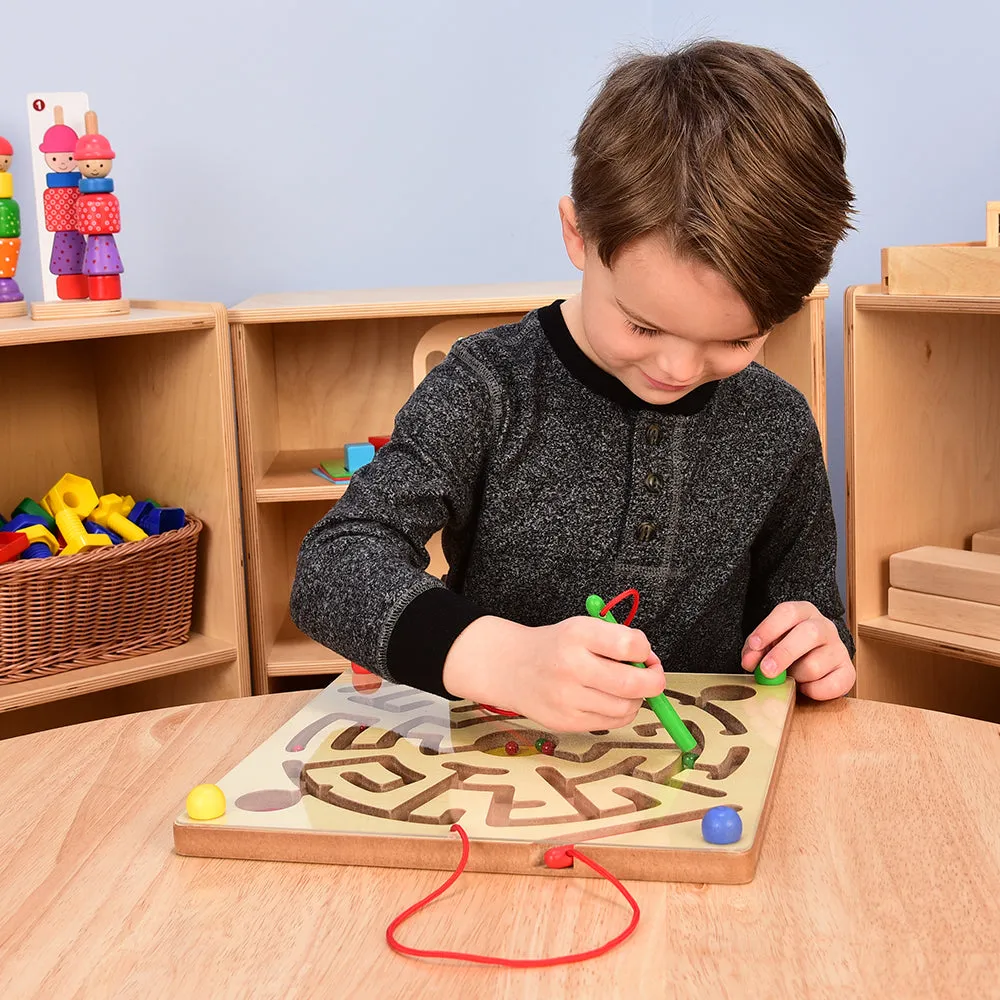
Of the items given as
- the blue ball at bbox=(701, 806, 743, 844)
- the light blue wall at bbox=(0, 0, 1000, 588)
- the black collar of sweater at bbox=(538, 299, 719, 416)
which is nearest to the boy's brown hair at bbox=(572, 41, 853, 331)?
the black collar of sweater at bbox=(538, 299, 719, 416)

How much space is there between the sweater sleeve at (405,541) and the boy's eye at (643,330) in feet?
0.70

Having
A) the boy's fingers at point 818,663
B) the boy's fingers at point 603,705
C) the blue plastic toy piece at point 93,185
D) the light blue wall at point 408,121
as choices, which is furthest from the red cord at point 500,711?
the light blue wall at point 408,121

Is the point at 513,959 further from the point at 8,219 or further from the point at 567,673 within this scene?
the point at 8,219

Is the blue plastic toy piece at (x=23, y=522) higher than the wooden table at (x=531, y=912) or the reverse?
higher

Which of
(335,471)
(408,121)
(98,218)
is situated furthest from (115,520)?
(408,121)

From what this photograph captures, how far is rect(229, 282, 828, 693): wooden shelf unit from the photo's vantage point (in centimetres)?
173

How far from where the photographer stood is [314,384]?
2.09m

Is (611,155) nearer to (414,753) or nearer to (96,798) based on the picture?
(414,753)

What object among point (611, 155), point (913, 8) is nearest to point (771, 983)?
point (611, 155)

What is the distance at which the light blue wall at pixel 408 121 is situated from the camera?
6.37 ft

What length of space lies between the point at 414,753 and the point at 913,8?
1.68 metres

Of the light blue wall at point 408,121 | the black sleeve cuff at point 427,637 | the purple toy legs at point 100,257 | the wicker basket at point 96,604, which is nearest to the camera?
the black sleeve cuff at point 427,637

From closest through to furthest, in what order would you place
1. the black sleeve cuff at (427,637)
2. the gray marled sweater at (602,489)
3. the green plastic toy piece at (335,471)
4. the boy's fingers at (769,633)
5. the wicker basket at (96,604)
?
the black sleeve cuff at (427,637) < the boy's fingers at (769,633) < the gray marled sweater at (602,489) < the wicker basket at (96,604) < the green plastic toy piece at (335,471)

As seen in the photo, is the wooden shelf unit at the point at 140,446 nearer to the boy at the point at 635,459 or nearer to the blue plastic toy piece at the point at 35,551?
the blue plastic toy piece at the point at 35,551
